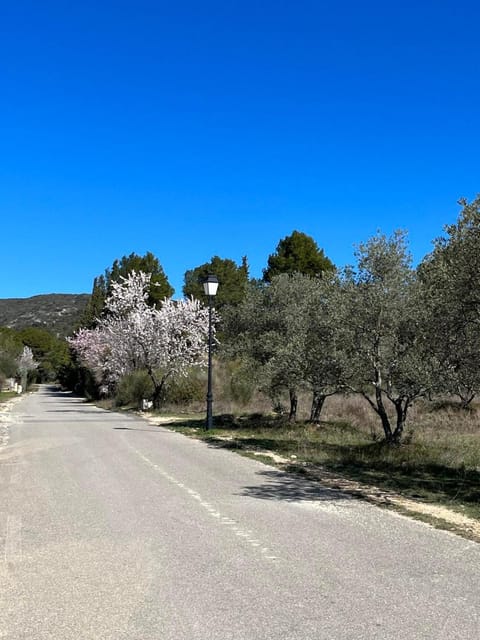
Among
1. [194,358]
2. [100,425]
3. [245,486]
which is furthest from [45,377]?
[245,486]

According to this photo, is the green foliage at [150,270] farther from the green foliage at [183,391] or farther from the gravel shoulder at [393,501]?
the gravel shoulder at [393,501]

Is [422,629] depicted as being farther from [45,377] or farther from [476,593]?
[45,377]

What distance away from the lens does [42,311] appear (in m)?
186

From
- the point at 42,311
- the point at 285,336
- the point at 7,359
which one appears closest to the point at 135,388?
the point at 285,336

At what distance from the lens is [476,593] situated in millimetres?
5398

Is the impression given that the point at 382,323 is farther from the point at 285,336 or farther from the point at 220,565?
the point at 220,565

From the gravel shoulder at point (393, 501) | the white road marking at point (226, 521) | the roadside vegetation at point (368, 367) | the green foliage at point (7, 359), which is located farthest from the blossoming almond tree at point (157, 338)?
the green foliage at point (7, 359)

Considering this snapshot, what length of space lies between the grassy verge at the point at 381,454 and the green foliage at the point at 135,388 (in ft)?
47.0

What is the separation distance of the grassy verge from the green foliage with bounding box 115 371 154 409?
14330 millimetres

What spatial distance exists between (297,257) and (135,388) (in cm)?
2522

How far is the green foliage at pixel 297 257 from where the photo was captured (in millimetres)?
60219

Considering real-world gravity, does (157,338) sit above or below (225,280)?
below

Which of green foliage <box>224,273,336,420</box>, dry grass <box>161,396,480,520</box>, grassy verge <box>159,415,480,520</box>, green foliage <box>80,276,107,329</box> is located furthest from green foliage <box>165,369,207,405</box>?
green foliage <box>80,276,107,329</box>

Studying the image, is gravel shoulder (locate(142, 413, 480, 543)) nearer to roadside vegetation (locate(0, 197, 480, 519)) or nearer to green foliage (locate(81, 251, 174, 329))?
roadside vegetation (locate(0, 197, 480, 519))
